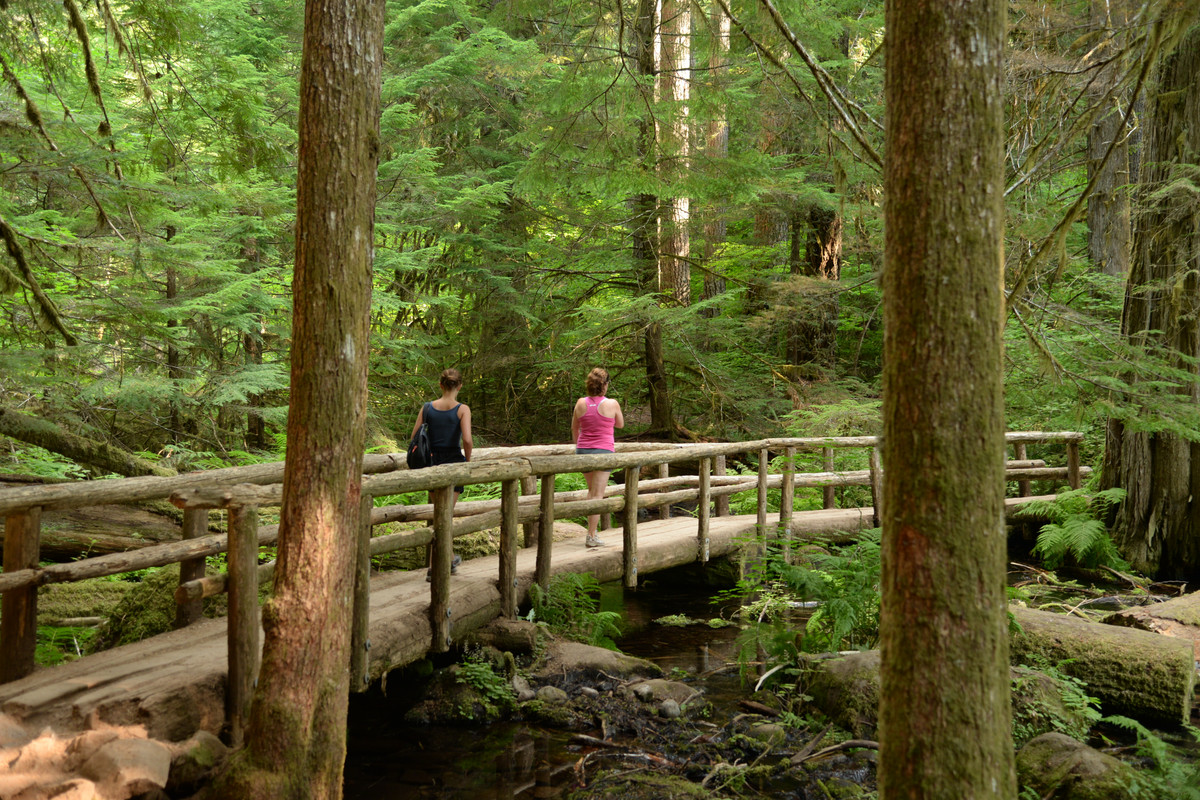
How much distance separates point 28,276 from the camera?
642 centimetres

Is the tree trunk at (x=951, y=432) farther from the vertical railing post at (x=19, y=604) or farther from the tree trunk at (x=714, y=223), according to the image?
the tree trunk at (x=714, y=223)

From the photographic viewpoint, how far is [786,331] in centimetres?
1897

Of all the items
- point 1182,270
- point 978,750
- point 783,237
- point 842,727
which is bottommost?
point 842,727

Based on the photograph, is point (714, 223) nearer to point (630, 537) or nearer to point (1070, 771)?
point (630, 537)

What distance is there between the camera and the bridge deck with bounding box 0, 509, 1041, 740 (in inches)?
156

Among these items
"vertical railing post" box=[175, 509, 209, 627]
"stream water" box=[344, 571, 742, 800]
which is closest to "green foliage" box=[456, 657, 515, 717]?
"stream water" box=[344, 571, 742, 800]

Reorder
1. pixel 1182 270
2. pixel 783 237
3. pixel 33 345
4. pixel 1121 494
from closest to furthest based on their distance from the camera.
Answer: pixel 33 345, pixel 1182 270, pixel 1121 494, pixel 783 237

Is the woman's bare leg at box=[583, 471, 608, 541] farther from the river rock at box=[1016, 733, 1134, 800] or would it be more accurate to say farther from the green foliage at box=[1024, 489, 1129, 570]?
the green foliage at box=[1024, 489, 1129, 570]

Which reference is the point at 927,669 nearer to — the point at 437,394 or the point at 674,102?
the point at 674,102

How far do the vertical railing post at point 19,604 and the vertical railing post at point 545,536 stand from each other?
4.01 meters

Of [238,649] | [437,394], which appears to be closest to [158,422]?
[437,394]

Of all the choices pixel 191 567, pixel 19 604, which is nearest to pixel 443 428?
pixel 191 567

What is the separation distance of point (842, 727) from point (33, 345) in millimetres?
8955

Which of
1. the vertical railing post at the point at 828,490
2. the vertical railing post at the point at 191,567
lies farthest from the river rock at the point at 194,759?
the vertical railing post at the point at 828,490
